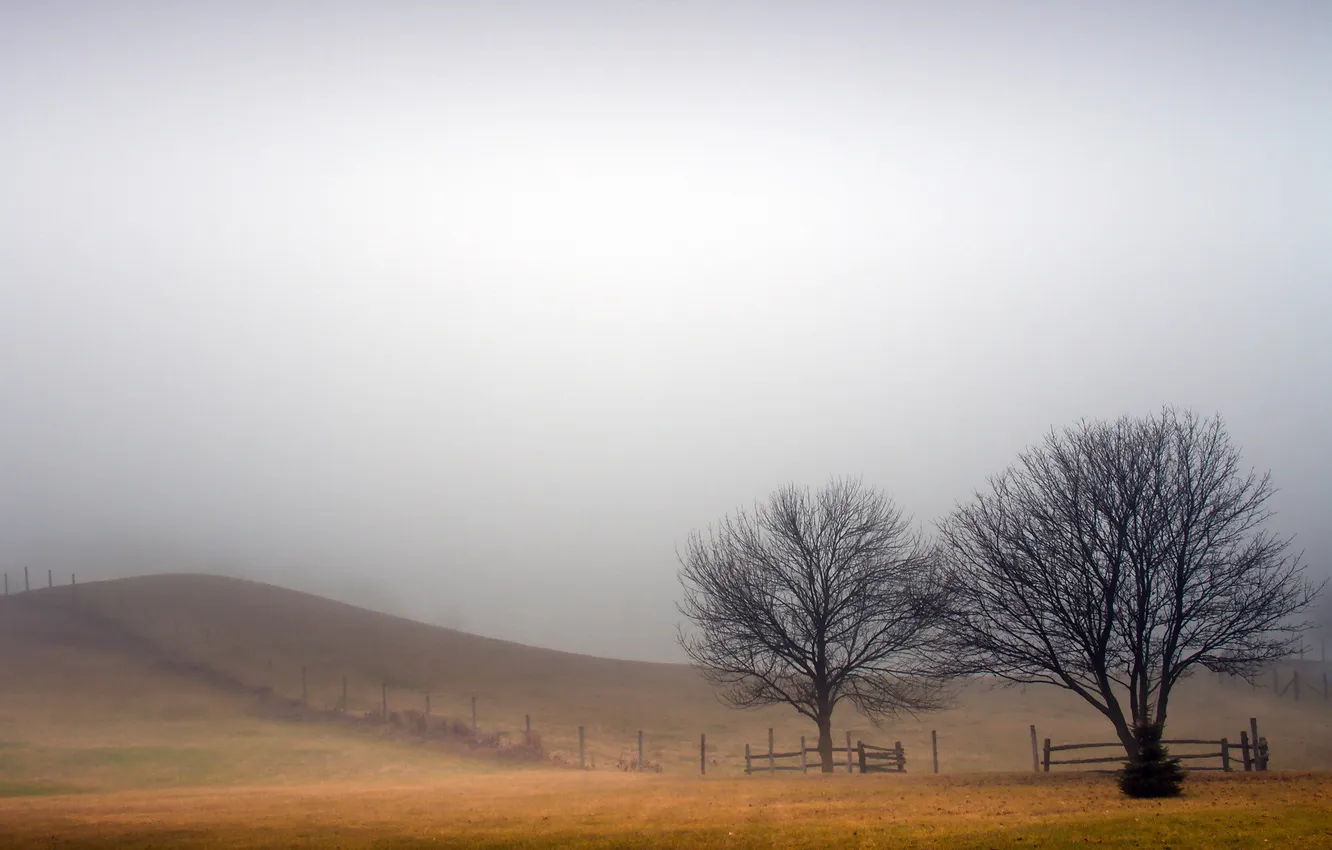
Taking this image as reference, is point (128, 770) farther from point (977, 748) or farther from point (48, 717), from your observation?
point (977, 748)

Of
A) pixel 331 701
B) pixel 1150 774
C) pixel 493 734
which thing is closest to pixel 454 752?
pixel 493 734

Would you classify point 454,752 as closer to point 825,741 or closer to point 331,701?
point 331,701

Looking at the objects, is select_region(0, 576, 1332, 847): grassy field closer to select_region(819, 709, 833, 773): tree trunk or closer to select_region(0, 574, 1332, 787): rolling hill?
select_region(0, 574, 1332, 787): rolling hill

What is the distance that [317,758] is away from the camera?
52438 mm

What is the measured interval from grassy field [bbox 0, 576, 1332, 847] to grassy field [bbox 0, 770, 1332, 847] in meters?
0.14

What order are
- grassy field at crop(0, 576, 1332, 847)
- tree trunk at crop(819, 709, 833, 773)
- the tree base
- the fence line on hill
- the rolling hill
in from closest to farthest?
grassy field at crop(0, 576, 1332, 847) → the tree base → tree trunk at crop(819, 709, 833, 773) → the fence line on hill → the rolling hill

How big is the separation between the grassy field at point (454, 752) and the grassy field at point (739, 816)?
0.14 metres

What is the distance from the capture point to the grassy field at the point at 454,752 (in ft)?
72.1

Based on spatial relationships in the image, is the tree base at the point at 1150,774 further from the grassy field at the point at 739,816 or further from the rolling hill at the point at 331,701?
the rolling hill at the point at 331,701

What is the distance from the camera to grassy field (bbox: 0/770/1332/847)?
19594 mm

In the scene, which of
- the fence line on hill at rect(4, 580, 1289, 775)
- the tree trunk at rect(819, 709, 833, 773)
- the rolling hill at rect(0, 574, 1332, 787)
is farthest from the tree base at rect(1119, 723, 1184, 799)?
the rolling hill at rect(0, 574, 1332, 787)

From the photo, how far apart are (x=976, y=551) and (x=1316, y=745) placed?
36991mm

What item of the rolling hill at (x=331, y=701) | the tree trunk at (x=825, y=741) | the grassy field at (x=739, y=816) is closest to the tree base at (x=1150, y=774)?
the grassy field at (x=739, y=816)

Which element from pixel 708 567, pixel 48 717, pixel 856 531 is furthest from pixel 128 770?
pixel 856 531
